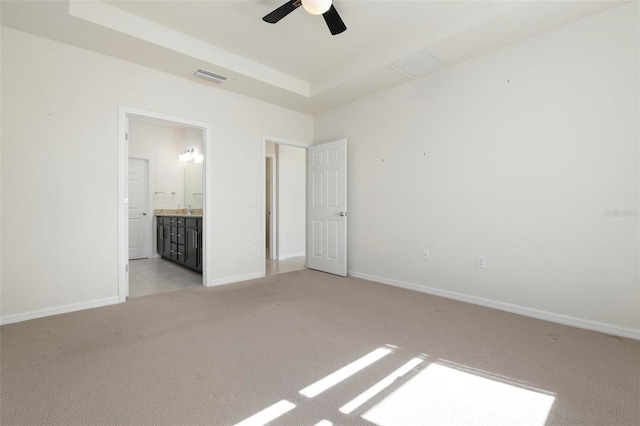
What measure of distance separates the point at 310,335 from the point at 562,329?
2.08 m

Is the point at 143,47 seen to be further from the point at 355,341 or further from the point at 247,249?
the point at 355,341

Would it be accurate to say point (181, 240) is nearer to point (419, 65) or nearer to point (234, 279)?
point (234, 279)

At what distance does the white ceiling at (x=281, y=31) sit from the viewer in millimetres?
2484

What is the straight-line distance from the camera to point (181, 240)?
193 inches

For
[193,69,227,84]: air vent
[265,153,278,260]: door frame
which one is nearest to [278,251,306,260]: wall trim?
[265,153,278,260]: door frame

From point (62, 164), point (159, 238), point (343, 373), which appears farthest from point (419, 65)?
point (159, 238)

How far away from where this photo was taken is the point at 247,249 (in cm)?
424

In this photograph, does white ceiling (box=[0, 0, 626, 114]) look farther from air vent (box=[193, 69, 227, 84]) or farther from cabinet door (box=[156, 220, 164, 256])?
cabinet door (box=[156, 220, 164, 256])

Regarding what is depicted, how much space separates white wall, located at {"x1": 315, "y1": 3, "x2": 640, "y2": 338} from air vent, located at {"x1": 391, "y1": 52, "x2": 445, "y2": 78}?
15cm

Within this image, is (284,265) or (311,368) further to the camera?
(284,265)

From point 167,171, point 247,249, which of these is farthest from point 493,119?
point 167,171

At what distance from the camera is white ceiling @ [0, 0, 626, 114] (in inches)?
97.8

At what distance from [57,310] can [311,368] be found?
256 centimetres

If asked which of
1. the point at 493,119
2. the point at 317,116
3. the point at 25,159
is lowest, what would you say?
the point at 25,159
